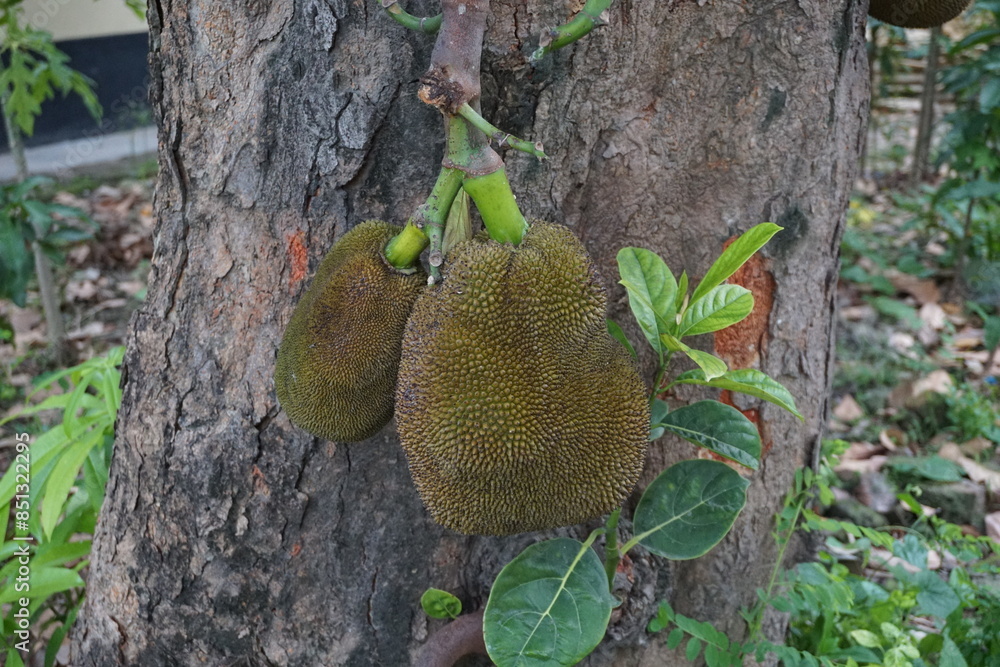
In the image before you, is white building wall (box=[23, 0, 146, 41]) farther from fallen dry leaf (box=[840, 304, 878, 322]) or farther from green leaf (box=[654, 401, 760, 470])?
green leaf (box=[654, 401, 760, 470])

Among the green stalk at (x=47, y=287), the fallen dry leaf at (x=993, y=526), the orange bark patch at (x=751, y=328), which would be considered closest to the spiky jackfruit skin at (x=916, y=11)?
the orange bark patch at (x=751, y=328)

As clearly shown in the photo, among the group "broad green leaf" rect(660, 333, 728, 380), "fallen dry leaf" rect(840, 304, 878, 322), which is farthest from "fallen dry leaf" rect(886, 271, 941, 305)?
"broad green leaf" rect(660, 333, 728, 380)

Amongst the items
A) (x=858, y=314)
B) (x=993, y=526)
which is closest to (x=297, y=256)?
(x=993, y=526)

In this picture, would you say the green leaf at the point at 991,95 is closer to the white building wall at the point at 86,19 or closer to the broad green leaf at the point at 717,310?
the broad green leaf at the point at 717,310

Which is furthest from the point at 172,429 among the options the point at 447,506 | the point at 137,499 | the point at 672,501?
the point at 672,501

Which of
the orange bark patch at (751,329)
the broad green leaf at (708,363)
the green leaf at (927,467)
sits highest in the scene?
the broad green leaf at (708,363)

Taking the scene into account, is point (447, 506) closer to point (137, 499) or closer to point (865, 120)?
point (137, 499)
